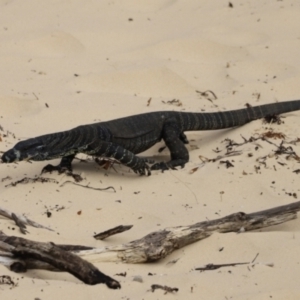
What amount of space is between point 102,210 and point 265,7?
531 centimetres

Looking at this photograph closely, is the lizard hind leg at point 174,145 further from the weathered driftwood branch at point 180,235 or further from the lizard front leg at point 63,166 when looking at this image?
the weathered driftwood branch at point 180,235

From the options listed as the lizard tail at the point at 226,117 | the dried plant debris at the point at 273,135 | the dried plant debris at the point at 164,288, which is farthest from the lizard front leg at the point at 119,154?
the dried plant debris at the point at 164,288

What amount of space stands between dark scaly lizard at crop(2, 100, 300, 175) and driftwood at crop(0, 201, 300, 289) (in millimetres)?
1744

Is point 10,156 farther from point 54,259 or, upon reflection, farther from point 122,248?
point 54,259

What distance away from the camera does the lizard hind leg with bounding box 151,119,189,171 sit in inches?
273

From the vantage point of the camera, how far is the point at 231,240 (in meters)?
4.88

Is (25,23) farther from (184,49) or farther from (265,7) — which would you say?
(265,7)

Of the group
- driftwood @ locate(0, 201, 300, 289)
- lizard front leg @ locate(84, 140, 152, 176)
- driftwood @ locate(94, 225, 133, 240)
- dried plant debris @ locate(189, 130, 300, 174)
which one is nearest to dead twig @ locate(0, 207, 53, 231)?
driftwood @ locate(94, 225, 133, 240)

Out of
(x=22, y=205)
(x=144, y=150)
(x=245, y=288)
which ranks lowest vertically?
(x=144, y=150)

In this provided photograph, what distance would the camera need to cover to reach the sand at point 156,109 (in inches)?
176

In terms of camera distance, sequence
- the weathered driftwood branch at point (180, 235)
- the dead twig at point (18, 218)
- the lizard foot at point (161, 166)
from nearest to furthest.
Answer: the weathered driftwood branch at point (180, 235) < the dead twig at point (18, 218) < the lizard foot at point (161, 166)

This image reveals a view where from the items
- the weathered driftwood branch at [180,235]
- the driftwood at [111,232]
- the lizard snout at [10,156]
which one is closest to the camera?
the weathered driftwood branch at [180,235]

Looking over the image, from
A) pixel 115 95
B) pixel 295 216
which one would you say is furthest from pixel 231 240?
pixel 115 95

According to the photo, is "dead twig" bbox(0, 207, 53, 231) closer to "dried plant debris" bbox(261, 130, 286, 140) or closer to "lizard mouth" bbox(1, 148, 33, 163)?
"lizard mouth" bbox(1, 148, 33, 163)
